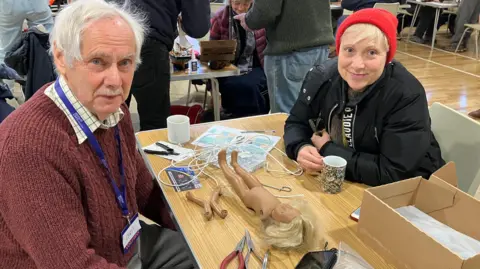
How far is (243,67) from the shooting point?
348cm

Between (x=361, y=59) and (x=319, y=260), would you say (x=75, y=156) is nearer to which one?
(x=319, y=260)

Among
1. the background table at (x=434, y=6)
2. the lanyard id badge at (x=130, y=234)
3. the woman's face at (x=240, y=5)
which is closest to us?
the lanyard id badge at (x=130, y=234)

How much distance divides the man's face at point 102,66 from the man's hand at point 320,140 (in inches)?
30.2

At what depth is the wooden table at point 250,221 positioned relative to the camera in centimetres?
109

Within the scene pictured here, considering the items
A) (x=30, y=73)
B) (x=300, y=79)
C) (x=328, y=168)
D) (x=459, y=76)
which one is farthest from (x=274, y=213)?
(x=459, y=76)

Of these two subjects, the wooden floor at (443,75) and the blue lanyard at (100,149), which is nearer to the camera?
the blue lanyard at (100,149)

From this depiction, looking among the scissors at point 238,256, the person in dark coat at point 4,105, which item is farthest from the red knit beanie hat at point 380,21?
the person in dark coat at point 4,105

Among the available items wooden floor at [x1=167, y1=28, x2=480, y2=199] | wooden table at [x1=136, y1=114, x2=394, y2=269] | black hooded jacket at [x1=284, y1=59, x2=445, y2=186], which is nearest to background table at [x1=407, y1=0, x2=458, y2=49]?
wooden floor at [x1=167, y1=28, x2=480, y2=199]

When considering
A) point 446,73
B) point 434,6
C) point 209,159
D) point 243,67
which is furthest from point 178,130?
point 434,6

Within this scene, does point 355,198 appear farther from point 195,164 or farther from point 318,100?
point 195,164

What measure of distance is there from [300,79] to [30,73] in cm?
177

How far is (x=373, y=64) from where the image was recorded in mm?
1431

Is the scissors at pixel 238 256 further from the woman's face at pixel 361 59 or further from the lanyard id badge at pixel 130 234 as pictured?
the woman's face at pixel 361 59

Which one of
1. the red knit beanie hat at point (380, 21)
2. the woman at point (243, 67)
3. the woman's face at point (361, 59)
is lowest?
the woman at point (243, 67)
